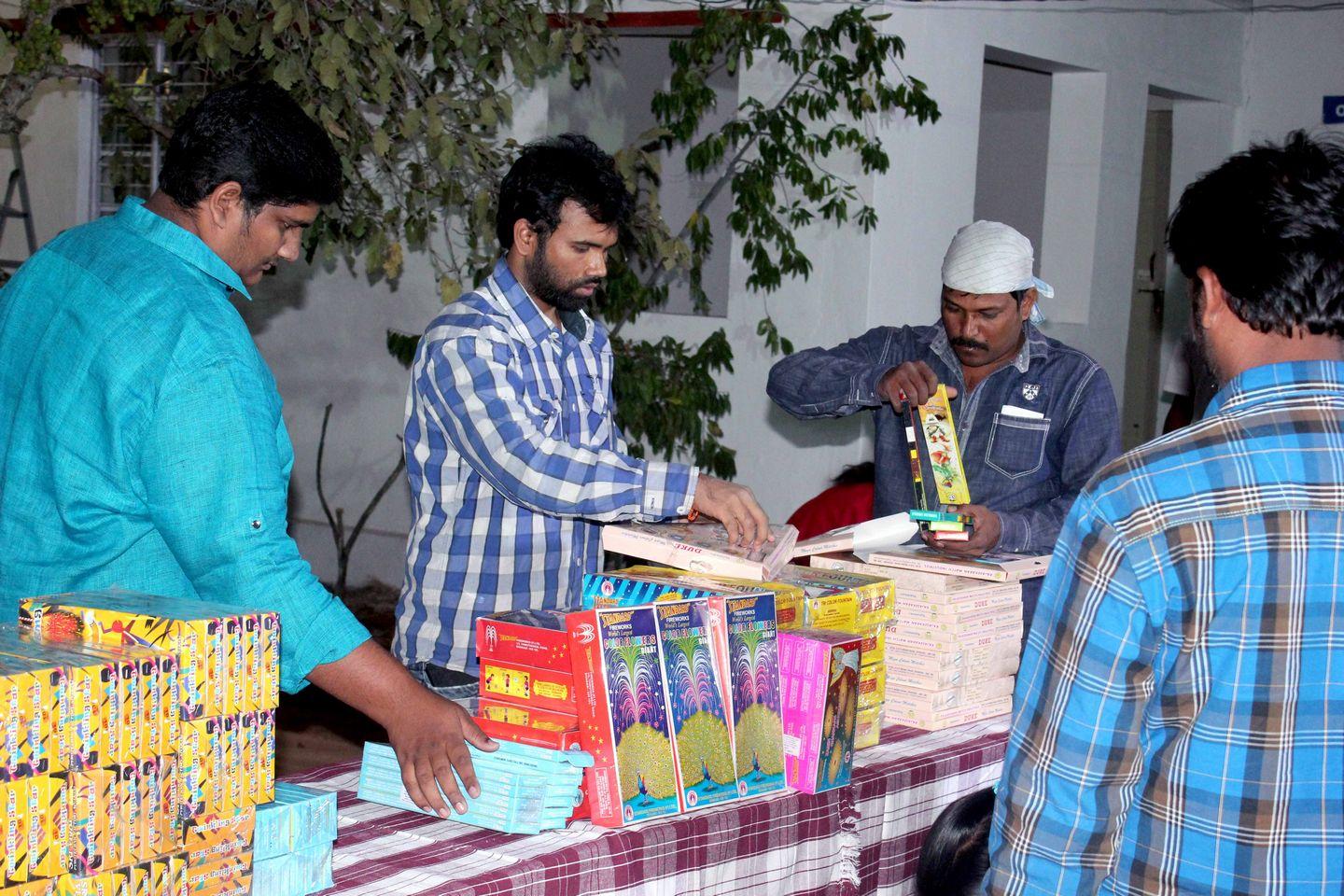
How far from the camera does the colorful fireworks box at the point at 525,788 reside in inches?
78.3

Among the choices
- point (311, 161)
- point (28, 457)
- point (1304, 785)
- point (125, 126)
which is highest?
point (125, 126)

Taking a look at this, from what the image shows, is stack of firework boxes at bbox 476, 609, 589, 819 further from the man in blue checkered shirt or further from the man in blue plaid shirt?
the man in blue plaid shirt

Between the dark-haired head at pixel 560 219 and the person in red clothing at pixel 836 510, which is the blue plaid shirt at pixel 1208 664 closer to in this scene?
the dark-haired head at pixel 560 219

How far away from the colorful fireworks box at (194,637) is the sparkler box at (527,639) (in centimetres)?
49

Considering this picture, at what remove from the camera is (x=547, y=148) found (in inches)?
115

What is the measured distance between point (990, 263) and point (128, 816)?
2.24 meters

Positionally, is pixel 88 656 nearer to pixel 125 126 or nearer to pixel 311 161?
pixel 311 161

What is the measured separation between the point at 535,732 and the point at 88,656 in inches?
29.4

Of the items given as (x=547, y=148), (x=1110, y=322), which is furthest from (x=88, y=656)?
(x=1110, y=322)

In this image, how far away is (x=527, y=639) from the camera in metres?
2.09

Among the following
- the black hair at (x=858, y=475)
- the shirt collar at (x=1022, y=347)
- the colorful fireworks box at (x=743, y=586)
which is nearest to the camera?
the colorful fireworks box at (x=743, y=586)

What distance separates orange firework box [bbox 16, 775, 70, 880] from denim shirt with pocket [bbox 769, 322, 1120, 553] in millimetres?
2058

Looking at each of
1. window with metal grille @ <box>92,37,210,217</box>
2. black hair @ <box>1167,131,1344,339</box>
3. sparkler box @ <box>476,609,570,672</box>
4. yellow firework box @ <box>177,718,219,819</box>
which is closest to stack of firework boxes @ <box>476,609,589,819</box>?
sparkler box @ <box>476,609,570,672</box>

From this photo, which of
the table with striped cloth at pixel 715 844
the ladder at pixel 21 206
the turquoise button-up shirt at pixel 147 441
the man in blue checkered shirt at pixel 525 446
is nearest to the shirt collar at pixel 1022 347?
the man in blue checkered shirt at pixel 525 446
